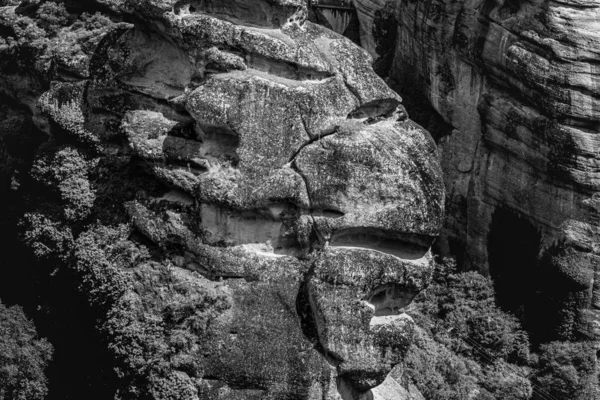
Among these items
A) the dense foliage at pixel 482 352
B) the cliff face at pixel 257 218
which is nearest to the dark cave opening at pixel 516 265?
the dense foliage at pixel 482 352

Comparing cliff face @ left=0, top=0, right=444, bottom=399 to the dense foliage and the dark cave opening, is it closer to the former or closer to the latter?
the dense foliage

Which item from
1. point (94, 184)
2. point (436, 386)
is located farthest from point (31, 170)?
point (436, 386)

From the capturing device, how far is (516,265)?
→ 46.5 meters

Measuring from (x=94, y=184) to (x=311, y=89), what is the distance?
606cm

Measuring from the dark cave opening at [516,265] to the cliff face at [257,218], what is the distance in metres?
5.90

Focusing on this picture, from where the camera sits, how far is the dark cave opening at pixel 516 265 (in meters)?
46.0

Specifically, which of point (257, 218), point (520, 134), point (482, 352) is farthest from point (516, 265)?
point (257, 218)

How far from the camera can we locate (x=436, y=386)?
42219 mm

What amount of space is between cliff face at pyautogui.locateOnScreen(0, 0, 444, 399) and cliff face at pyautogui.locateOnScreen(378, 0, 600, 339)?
4.66 meters

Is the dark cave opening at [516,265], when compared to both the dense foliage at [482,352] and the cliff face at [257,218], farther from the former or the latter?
the cliff face at [257,218]

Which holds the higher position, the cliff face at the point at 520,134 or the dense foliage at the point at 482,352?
the cliff face at the point at 520,134

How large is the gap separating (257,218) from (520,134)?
8.51m

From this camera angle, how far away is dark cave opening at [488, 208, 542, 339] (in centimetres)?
4603

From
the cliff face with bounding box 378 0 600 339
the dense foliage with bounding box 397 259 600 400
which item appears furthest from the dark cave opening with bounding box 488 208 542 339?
the dense foliage with bounding box 397 259 600 400
